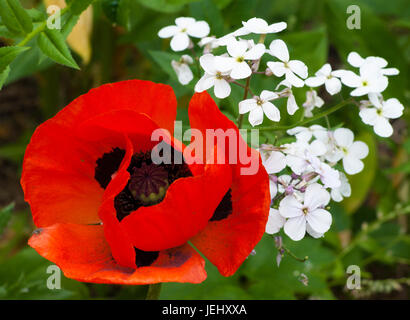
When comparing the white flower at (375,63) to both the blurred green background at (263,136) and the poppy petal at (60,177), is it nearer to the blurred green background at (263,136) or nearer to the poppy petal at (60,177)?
the blurred green background at (263,136)

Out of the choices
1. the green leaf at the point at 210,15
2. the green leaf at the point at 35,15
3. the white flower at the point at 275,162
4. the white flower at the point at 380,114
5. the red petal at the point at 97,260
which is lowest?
the red petal at the point at 97,260

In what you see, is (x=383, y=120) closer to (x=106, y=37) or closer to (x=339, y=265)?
(x=339, y=265)

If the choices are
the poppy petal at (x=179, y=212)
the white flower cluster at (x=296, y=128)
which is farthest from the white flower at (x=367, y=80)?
the poppy petal at (x=179, y=212)

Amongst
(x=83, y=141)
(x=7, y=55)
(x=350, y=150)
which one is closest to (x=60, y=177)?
(x=83, y=141)

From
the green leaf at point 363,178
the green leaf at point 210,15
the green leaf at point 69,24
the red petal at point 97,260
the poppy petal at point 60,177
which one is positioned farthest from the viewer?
the green leaf at point 363,178

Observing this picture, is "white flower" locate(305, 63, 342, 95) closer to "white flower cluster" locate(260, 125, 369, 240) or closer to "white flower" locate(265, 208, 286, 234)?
"white flower cluster" locate(260, 125, 369, 240)

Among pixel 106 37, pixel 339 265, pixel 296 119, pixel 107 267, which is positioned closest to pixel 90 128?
pixel 107 267

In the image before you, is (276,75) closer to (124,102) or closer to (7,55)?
(124,102)

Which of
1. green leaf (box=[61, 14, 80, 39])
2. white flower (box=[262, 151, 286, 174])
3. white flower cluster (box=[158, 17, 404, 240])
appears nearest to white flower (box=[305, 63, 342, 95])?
white flower cluster (box=[158, 17, 404, 240])
